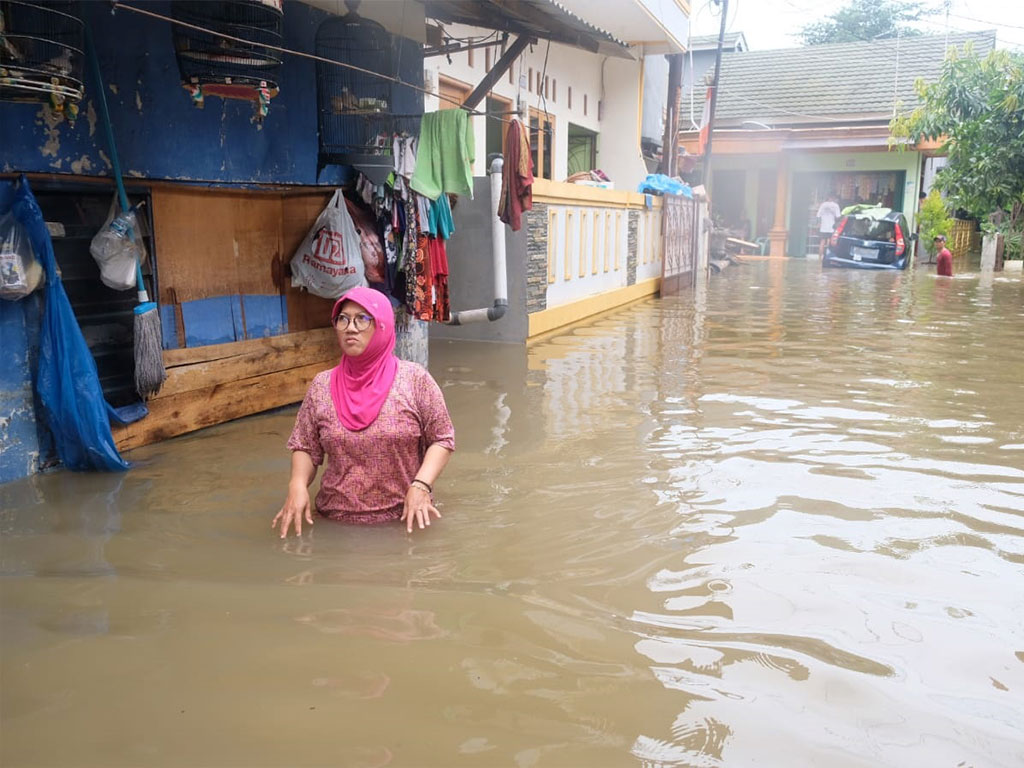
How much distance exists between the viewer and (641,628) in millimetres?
3518

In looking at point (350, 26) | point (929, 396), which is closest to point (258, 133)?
point (350, 26)

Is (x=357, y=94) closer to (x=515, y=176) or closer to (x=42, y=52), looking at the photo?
(x=515, y=176)

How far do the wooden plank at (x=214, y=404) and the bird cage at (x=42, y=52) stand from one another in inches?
83.4

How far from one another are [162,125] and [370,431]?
2.96 metres

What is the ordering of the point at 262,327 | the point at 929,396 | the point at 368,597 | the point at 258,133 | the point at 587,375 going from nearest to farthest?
1. the point at 368,597
2. the point at 258,133
3. the point at 262,327
4. the point at 929,396
5. the point at 587,375

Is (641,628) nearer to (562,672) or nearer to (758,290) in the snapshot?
(562,672)

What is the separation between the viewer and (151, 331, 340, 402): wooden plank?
6398mm

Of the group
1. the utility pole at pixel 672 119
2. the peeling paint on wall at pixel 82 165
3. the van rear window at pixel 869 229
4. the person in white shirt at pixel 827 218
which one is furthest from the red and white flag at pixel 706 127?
the peeling paint on wall at pixel 82 165

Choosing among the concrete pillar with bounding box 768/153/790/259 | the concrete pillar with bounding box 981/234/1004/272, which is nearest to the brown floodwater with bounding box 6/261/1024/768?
the concrete pillar with bounding box 981/234/1004/272

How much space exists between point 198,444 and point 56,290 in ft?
4.71

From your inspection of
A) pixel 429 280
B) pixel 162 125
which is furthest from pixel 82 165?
pixel 429 280

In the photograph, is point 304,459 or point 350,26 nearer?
point 304,459

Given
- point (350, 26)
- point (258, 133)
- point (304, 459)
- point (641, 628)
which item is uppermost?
point (350, 26)

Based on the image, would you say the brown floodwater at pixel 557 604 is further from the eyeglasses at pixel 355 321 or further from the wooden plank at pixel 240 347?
the eyeglasses at pixel 355 321
